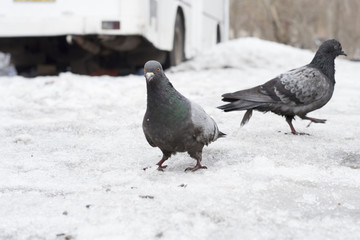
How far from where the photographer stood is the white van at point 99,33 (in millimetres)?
7430

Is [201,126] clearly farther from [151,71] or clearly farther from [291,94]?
[291,94]

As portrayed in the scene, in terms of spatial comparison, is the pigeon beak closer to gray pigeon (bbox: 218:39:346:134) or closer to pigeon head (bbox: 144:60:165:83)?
pigeon head (bbox: 144:60:165:83)

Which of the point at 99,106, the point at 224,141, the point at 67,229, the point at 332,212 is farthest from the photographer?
the point at 99,106

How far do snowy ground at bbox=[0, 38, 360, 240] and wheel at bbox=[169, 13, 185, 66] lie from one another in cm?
390

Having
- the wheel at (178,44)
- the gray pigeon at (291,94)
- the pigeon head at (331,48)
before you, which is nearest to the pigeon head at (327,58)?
the pigeon head at (331,48)

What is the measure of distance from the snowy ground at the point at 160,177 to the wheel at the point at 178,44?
153 inches

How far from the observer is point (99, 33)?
7488mm

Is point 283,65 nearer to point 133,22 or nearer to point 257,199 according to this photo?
point 133,22

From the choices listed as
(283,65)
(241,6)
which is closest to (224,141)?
(283,65)

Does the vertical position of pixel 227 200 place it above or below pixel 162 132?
below

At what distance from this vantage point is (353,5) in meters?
25.7

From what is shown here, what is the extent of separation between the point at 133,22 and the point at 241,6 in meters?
24.8

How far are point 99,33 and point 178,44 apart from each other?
3262mm

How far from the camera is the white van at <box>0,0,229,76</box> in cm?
743
